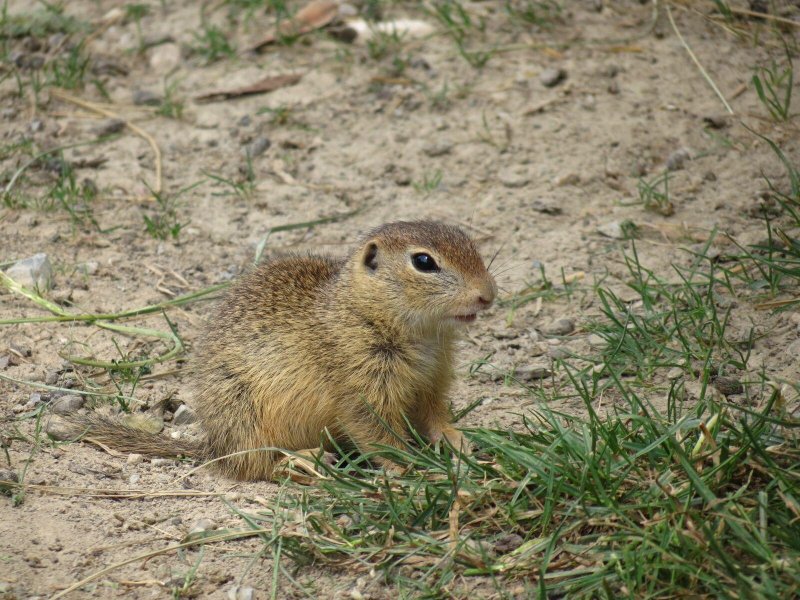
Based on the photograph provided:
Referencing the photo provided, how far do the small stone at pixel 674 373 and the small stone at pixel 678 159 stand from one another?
1.98 meters

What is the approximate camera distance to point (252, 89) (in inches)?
278

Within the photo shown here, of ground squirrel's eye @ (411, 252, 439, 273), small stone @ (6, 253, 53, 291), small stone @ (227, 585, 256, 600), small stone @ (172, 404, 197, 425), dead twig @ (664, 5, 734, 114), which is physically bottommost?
small stone @ (172, 404, 197, 425)

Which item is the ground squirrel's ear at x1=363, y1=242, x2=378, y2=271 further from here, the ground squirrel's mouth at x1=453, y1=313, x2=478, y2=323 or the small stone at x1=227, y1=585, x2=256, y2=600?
the small stone at x1=227, y1=585, x2=256, y2=600

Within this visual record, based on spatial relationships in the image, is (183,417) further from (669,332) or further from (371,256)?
(669,332)

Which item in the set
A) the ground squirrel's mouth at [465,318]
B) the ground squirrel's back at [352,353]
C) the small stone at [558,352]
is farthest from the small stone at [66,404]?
the small stone at [558,352]

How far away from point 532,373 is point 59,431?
2.23 meters

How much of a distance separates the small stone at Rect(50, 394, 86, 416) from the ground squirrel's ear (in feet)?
5.19

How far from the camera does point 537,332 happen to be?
513cm

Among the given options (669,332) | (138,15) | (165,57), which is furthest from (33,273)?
(669,332)

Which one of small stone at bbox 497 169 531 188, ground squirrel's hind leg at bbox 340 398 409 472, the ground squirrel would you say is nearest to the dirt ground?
small stone at bbox 497 169 531 188

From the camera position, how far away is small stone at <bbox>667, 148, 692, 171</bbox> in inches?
238

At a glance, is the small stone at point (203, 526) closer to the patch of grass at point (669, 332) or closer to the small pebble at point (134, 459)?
the small pebble at point (134, 459)

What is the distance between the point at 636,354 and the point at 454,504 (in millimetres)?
1466

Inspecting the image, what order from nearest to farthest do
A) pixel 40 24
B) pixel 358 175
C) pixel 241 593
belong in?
1. pixel 241 593
2. pixel 358 175
3. pixel 40 24
